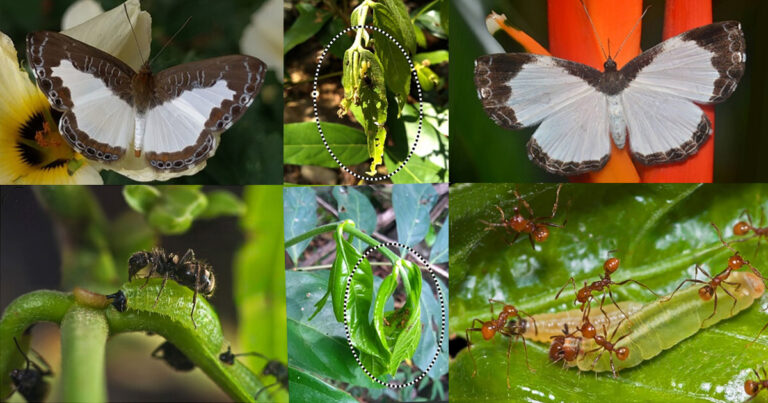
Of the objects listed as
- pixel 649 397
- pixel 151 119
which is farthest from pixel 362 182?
pixel 649 397

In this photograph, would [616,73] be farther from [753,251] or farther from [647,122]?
[753,251]

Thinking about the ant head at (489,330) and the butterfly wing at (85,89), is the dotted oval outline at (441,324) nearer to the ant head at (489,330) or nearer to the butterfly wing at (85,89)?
the ant head at (489,330)

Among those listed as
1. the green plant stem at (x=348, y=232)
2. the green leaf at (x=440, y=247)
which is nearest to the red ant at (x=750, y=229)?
the green leaf at (x=440, y=247)

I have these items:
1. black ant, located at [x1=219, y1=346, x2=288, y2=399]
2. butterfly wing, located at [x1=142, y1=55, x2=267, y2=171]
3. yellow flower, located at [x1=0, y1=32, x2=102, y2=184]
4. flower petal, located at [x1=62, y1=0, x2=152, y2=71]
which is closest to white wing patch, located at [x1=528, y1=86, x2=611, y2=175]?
butterfly wing, located at [x1=142, y1=55, x2=267, y2=171]

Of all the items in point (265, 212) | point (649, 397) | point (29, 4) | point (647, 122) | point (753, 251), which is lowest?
point (649, 397)

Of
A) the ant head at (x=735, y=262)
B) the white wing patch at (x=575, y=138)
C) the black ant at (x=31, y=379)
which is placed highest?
the white wing patch at (x=575, y=138)
